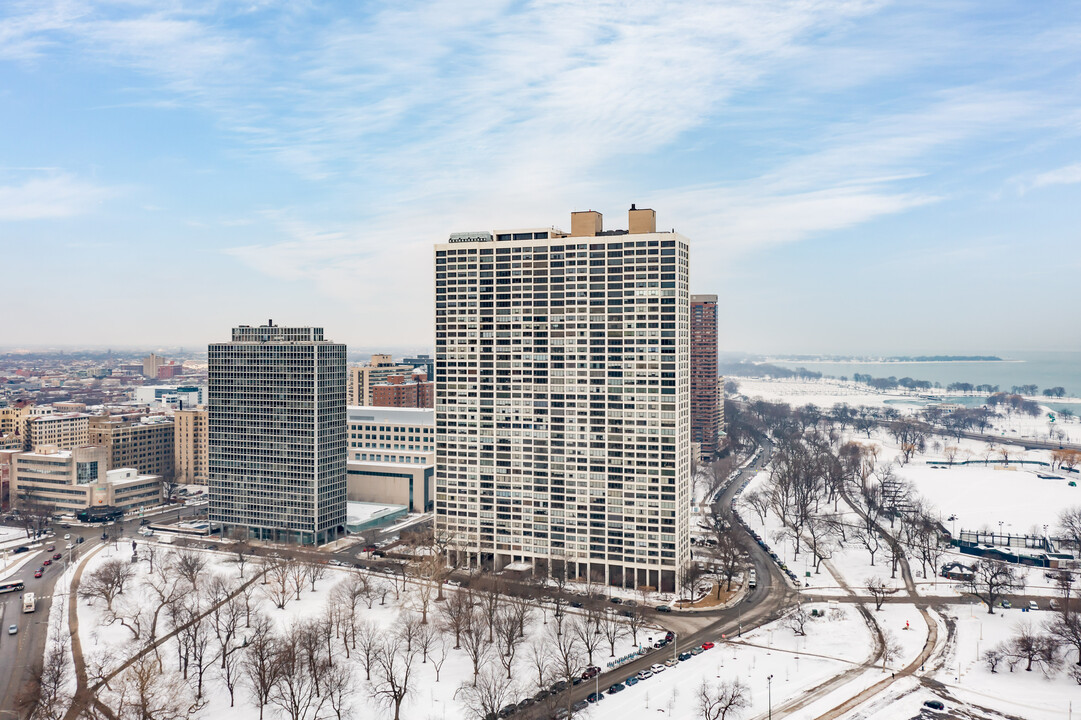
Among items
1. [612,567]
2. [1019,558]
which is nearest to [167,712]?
[612,567]

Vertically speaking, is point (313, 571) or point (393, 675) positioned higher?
point (393, 675)

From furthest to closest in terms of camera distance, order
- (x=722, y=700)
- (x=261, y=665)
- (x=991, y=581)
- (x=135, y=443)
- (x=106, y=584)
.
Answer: (x=135, y=443)
(x=106, y=584)
(x=991, y=581)
(x=261, y=665)
(x=722, y=700)

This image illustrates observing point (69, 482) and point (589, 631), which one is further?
point (69, 482)

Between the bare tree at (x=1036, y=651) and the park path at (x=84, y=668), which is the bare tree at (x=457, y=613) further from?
the bare tree at (x=1036, y=651)

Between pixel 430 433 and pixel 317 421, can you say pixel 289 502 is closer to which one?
pixel 317 421

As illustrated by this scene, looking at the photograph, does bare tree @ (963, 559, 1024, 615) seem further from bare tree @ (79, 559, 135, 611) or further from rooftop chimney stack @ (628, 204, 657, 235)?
bare tree @ (79, 559, 135, 611)

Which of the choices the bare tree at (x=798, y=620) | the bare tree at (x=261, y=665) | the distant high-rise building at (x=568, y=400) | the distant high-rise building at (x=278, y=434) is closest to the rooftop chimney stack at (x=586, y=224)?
the distant high-rise building at (x=568, y=400)

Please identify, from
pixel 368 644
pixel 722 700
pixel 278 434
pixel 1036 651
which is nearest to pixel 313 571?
pixel 368 644

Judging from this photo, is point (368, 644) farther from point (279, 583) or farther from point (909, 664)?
point (909, 664)
